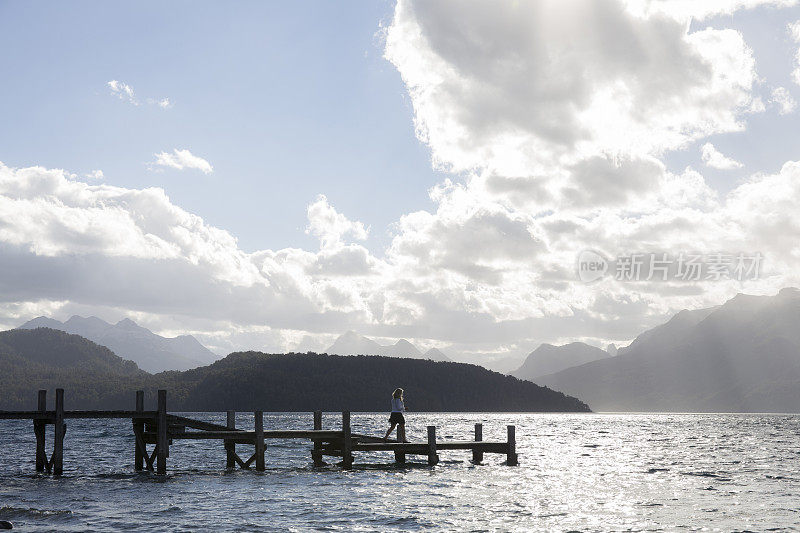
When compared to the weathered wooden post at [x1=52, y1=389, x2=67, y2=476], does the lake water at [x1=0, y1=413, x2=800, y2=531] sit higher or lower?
lower

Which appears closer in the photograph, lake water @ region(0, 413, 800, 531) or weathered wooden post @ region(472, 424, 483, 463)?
lake water @ region(0, 413, 800, 531)

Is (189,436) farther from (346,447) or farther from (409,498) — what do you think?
(409,498)

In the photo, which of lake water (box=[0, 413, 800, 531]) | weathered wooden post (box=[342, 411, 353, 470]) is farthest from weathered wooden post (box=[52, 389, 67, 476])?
weathered wooden post (box=[342, 411, 353, 470])

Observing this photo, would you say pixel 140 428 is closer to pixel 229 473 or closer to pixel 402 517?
pixel 229 473

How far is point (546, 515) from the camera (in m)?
24.1

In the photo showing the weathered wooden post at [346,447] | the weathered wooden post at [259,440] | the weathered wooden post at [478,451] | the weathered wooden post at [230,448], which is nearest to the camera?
the weathered wooden post at [259,440]

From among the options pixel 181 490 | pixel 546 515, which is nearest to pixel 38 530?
pixel 181 490

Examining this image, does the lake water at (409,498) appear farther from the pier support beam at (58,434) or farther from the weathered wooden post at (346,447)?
the pier support beam at (58,434)

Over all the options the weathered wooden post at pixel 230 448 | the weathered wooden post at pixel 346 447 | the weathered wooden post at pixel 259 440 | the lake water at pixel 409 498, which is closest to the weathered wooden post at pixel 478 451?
the lake water at pixel 409 498

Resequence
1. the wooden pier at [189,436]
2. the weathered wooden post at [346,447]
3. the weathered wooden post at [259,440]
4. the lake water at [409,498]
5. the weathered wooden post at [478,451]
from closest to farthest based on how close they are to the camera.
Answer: the lake water at [409,498], the wooden pier at [189,436], the weathered wooden post at [259,440], the weathered wooden post at [346,447], the weathered wooden post at [478,451]

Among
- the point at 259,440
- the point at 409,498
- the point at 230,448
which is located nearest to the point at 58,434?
the point at 230,448

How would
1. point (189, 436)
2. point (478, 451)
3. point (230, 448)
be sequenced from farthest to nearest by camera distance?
→ point (478, 451) < point (230, 448) < point (189, 436)

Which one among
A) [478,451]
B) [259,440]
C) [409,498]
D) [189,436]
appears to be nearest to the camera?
[409,498]

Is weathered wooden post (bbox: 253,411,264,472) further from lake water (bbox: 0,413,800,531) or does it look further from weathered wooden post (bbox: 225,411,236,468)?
weathered wooden post (bbox: 225,411,236,468)
